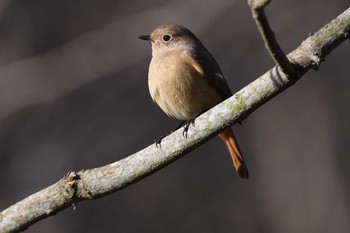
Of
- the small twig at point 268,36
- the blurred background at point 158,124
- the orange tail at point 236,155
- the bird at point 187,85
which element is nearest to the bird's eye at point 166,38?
the bird at point 187,85

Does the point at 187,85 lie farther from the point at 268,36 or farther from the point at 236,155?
the point at 268,36

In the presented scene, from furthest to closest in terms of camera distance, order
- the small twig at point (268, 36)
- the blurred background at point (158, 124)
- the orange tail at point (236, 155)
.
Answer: the blurred background at point (158, 124) → the orange tail at point (236, 155) → the small twig at point (268, 36)

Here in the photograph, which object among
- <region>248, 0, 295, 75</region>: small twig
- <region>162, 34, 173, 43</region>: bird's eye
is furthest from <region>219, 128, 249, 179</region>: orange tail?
<region>248, 0, 295, 75</region>: small twig

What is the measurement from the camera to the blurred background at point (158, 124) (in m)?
9.33

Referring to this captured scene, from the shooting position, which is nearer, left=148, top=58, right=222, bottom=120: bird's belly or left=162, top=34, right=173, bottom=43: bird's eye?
left=148, top=58, right=222, bottom=120: bird's belly

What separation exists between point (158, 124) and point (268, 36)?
6002mm

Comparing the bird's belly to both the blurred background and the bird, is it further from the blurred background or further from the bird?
the blurred background

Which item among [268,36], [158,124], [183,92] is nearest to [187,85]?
[183,92]

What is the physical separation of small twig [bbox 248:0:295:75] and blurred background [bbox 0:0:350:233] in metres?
5.60

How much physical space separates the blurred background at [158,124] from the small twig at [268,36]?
5.60 metres

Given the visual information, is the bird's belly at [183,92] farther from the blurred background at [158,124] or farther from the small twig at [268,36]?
the blurred background at [158,124]

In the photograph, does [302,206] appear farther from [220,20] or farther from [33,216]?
[33,216]

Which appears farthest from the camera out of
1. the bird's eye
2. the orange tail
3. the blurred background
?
the blurred background

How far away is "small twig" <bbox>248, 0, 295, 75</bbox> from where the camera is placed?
3328 millimetres
